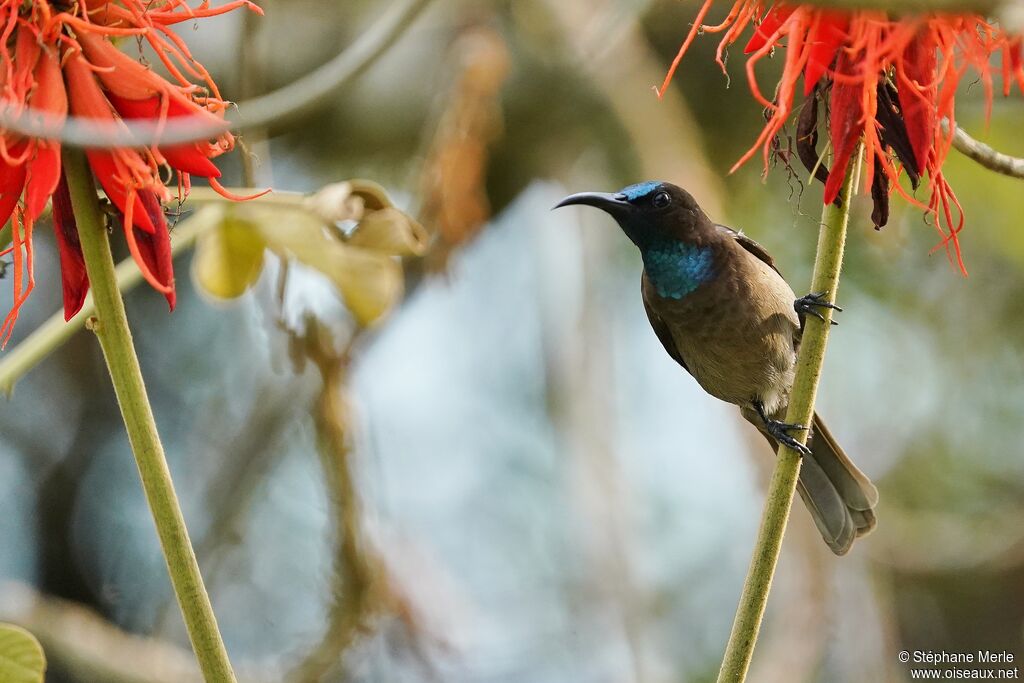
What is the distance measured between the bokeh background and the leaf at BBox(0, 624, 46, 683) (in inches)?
46.5

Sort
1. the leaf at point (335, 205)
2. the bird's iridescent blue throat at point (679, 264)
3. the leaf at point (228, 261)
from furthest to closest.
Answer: the bird's iridescent blue throat at point (679, 264), the leaf at point (228, 261), the leaf at point (335, 205)

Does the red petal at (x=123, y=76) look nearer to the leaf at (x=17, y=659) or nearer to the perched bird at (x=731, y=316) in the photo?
the leaf at (x=17, y=659)

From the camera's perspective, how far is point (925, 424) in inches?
213

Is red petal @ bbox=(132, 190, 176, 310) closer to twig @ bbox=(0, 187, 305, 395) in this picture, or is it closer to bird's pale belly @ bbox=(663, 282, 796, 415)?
twig @ bbox=(0, 187, 305, 395)

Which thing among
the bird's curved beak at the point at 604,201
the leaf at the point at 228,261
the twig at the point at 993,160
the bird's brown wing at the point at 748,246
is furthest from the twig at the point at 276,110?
the bird's brown wing at the point at 748,246

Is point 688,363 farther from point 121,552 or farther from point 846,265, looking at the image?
point 121,552


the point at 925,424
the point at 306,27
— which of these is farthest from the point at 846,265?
the point at 306,27

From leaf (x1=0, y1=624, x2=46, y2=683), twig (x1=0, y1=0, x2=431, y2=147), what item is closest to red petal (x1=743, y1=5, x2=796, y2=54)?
twig (x1=0, y1=0, x2=431, y2=147)

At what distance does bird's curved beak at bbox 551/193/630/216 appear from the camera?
2.30 metres

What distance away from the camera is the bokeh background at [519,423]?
311 centimetres

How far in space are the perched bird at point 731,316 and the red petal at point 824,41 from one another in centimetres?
116

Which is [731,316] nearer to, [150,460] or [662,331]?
[662,331]

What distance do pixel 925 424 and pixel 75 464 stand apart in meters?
3.40

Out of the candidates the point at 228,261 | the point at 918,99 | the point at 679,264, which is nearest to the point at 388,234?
the point at 228,261
